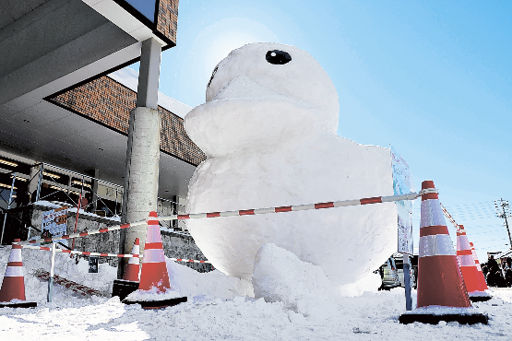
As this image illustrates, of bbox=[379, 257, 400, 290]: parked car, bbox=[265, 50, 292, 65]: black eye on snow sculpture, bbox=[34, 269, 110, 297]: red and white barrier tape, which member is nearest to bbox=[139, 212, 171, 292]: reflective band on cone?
bbox=[265, 50, 292, 65]: black eye on snow sculpture

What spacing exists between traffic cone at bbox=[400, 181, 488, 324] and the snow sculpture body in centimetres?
113

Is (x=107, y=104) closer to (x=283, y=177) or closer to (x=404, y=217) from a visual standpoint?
(x=283, y=177)

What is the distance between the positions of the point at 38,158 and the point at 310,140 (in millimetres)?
14267

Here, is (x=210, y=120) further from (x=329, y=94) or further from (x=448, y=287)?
(x=448, y=287)

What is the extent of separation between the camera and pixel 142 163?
24.6ft

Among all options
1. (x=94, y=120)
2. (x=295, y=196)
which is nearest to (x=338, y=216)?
(x=295, y=196)

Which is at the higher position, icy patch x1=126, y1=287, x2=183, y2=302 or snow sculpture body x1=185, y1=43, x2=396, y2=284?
snow sculpture body x1=185, y1=43, x2=396, y2=284

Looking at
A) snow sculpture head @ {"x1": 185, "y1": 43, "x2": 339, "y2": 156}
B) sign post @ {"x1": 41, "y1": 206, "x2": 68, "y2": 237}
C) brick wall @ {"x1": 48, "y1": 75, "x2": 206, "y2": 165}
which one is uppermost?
brick wall @ {"x1": 48, "y1": 75, "x2": 206, "y2": 165}

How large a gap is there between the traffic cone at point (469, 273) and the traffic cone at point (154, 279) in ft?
9.03

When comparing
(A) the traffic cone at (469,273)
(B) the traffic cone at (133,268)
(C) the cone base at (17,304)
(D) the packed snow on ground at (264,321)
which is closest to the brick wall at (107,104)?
(B) the traffic cone at (133,268)

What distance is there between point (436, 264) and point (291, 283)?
1120 millimetres

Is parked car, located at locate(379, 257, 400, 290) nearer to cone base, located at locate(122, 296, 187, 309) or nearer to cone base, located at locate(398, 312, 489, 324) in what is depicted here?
cone base, located at locate(122, 296, 187, 309)

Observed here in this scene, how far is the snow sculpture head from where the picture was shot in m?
3.62

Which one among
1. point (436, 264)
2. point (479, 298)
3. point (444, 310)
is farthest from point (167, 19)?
point (444, 310)
